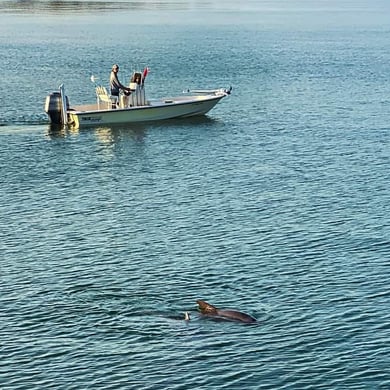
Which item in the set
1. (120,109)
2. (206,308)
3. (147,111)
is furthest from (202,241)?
(147,111)

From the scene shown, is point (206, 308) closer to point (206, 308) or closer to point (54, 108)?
point (206, 308)

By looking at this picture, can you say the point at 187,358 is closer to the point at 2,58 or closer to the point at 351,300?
the point at 351,300

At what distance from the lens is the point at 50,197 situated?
4669cm

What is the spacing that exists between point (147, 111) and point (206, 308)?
35.1m

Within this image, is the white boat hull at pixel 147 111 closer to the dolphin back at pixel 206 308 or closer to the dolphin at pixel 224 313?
the dolphin back at pixel 206 308

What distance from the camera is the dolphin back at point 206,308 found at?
30.7 m

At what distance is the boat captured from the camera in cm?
6325

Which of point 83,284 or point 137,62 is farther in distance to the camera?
point 137,62

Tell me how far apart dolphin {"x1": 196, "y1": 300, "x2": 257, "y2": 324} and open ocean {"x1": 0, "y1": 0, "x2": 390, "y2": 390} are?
1.10 feet

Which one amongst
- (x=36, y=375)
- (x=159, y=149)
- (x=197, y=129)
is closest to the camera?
(x=36, y=375)

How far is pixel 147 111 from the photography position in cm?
6456

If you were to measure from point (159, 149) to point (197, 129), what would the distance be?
21.5ft

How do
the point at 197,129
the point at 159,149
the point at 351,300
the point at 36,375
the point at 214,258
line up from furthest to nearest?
the point at 197,129
the point at 159,149
the point at 214,258
the point at 351,300
the point at 36,375

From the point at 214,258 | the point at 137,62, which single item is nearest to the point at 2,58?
the point at 137,62
